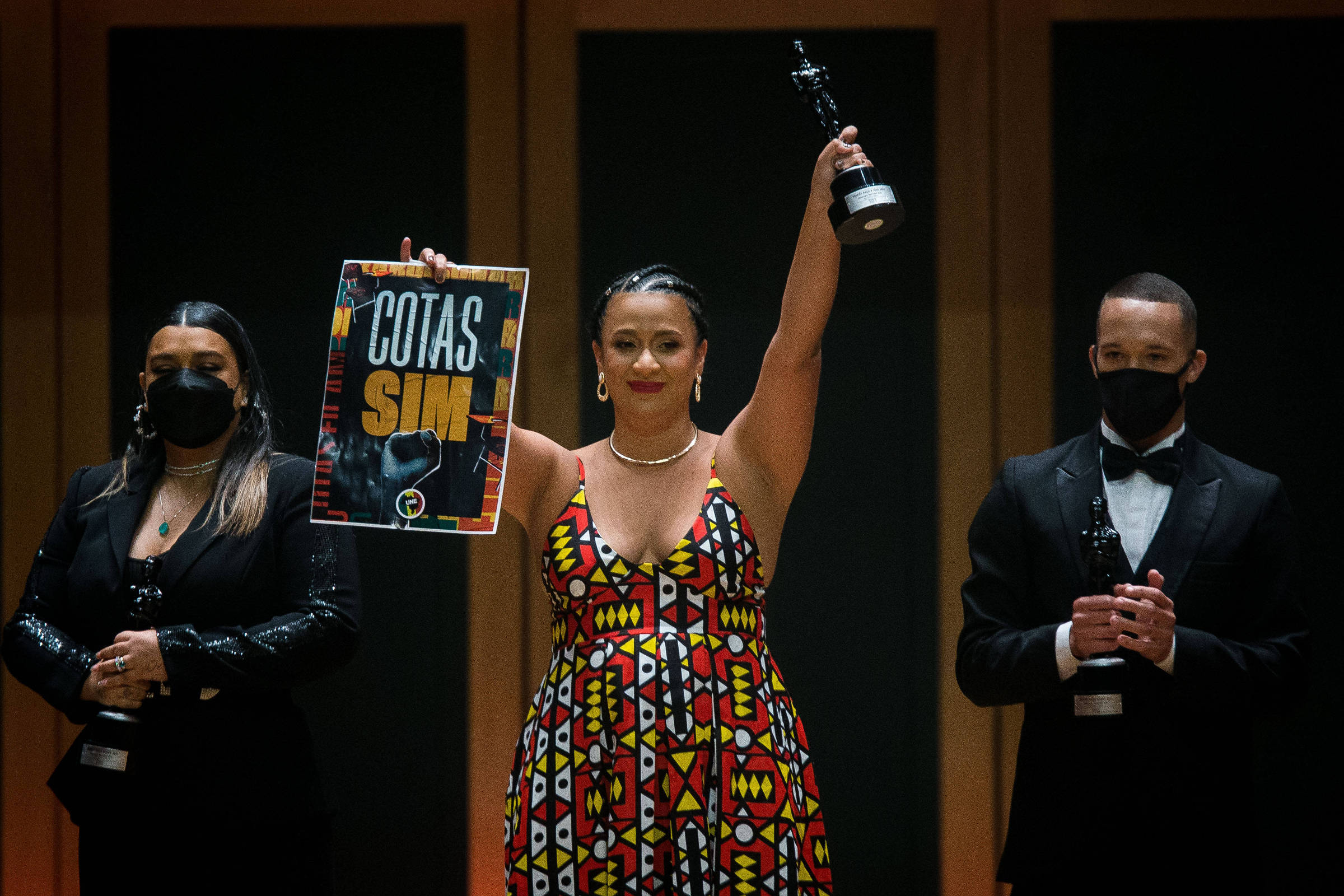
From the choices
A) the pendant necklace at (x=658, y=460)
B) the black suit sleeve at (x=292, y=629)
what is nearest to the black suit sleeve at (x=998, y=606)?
the pendant necklace at (x=658, y=460)

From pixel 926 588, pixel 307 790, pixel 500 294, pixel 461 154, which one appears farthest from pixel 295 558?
pixel 926 588

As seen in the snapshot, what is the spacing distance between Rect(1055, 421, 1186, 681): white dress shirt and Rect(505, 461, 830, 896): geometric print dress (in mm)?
583

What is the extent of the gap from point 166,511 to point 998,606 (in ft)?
5.47

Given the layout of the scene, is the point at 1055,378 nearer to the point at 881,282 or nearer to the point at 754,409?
the point at 881,282

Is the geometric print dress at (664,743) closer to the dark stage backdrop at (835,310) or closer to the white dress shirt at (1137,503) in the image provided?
the white dress shirt at (1137,503)

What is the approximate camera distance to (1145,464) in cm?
244

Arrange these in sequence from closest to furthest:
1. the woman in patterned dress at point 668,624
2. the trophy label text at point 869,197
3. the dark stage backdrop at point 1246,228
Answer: the trophy label text at point 869,197 → the woman in patterned dress at point 668,624 → the dark stage backdrop at point 1246,228

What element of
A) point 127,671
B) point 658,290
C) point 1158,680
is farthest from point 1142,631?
point 127,671

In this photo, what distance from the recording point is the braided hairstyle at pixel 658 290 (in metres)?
2.47

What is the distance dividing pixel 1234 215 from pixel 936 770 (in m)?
1.79

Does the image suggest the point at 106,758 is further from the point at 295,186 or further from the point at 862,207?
the point at 295,186

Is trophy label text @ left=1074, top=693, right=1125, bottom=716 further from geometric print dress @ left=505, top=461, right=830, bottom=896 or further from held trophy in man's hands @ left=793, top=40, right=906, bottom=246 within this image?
held trophy in man's hands @ left=793, top=40, right=906, bottom=246

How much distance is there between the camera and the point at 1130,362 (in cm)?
241

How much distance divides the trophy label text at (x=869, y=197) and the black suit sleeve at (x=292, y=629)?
117cm
